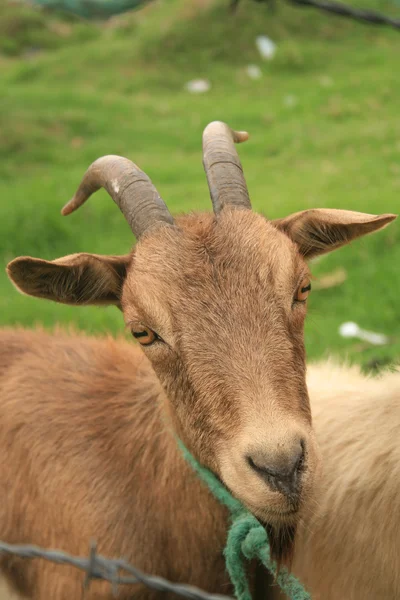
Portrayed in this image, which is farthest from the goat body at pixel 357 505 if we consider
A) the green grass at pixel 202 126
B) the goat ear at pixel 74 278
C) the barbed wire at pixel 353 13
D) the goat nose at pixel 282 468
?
the green grass at pixel 202 126

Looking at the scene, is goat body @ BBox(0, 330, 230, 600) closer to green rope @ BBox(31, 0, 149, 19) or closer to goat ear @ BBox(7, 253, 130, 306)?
goat ear @ BBox(7, 253, 130, 306)

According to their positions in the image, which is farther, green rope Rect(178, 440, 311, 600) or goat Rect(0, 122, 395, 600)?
green rope Rect(178, 440, 311, 600)

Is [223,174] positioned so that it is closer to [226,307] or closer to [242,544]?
[226,307]

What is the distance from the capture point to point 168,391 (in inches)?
140

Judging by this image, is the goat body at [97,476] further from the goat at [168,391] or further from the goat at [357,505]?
the goat at [357,505]

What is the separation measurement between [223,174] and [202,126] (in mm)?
10885

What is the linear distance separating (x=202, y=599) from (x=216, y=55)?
16.3m

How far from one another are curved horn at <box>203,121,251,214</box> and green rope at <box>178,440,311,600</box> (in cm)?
110

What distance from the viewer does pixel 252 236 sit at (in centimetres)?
353

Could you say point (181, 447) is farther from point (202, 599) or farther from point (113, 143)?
point (113, 143)

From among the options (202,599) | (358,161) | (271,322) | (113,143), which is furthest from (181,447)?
(113,143)

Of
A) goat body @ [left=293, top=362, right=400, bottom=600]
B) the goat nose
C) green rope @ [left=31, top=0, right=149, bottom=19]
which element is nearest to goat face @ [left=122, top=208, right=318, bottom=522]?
the goat nose

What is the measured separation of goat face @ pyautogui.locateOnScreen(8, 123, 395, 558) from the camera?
9.99 feet

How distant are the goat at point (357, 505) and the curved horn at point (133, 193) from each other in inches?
49.7
